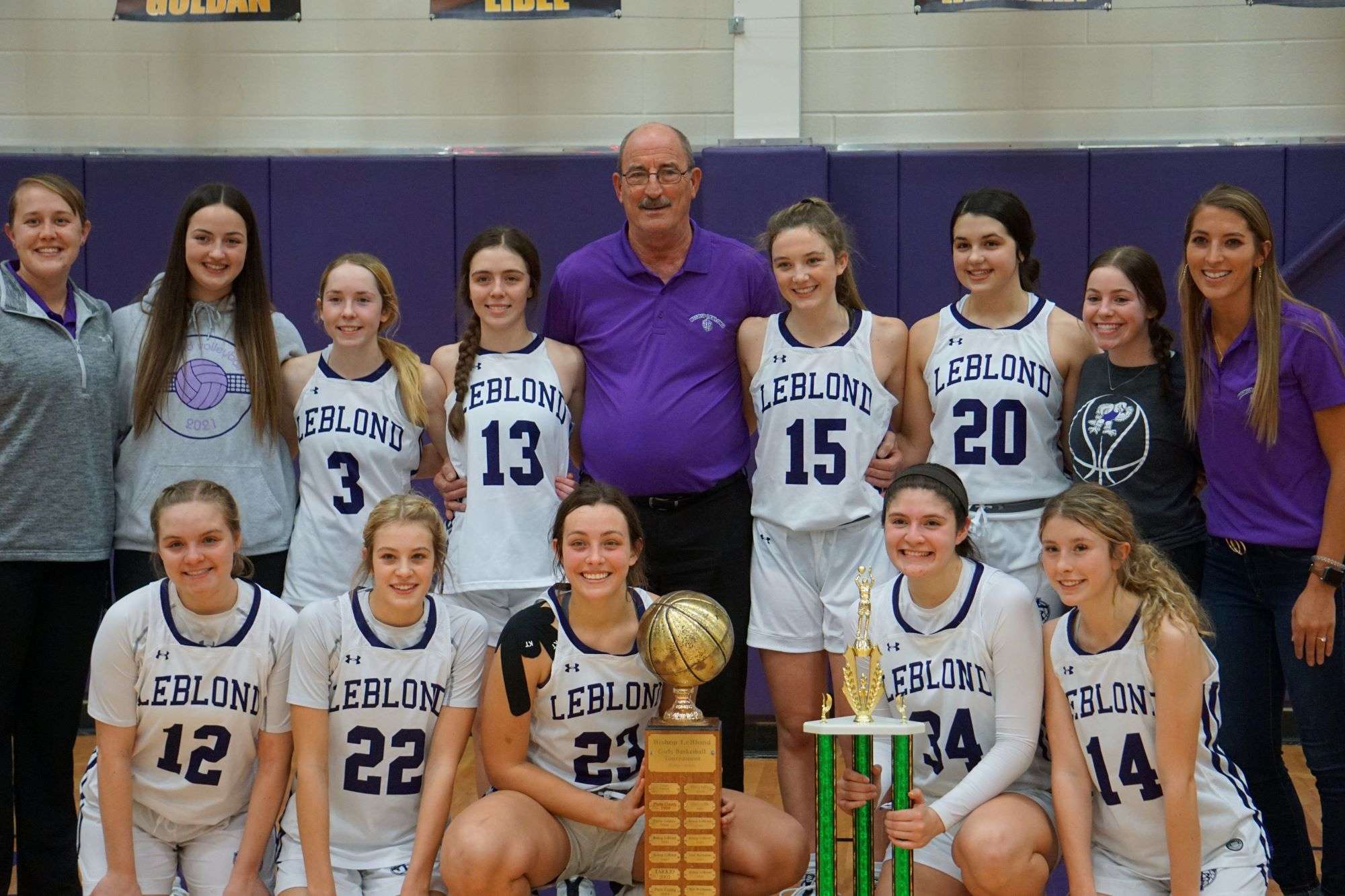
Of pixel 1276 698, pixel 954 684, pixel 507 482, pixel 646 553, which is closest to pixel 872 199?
pixel 646 553

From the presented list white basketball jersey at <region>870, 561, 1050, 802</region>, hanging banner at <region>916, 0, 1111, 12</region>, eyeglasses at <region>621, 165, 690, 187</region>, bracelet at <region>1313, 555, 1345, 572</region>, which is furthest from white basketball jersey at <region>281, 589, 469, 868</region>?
hanging banner at <region>916, 0, 1111, 12</region>

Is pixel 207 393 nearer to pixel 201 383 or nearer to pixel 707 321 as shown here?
pixel 201 383

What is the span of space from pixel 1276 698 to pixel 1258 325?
909 millimetres

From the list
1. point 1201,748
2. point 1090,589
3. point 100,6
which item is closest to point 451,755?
point 1090,589

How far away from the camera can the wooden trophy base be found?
9.36 ft

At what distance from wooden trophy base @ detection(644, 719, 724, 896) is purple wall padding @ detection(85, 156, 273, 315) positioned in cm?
385

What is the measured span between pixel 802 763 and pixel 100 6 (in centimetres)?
480

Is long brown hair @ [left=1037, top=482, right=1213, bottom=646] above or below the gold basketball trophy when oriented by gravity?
above

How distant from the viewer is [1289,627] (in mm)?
3205

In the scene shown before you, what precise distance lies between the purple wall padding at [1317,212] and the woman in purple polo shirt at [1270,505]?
105 inches

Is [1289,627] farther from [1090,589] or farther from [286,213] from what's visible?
[286,213]

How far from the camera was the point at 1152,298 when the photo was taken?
3.40m

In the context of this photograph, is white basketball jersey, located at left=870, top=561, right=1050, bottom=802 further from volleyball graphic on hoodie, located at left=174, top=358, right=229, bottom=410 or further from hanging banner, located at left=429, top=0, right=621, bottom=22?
hanging banner, located at left=429, top=0, right=621, bottom=22

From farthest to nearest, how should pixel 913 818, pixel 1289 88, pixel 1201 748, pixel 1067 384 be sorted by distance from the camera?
1. pixel 1289 88
2. pixel 1067 384
3. pixel 1201 748
4. pixel 913 818
